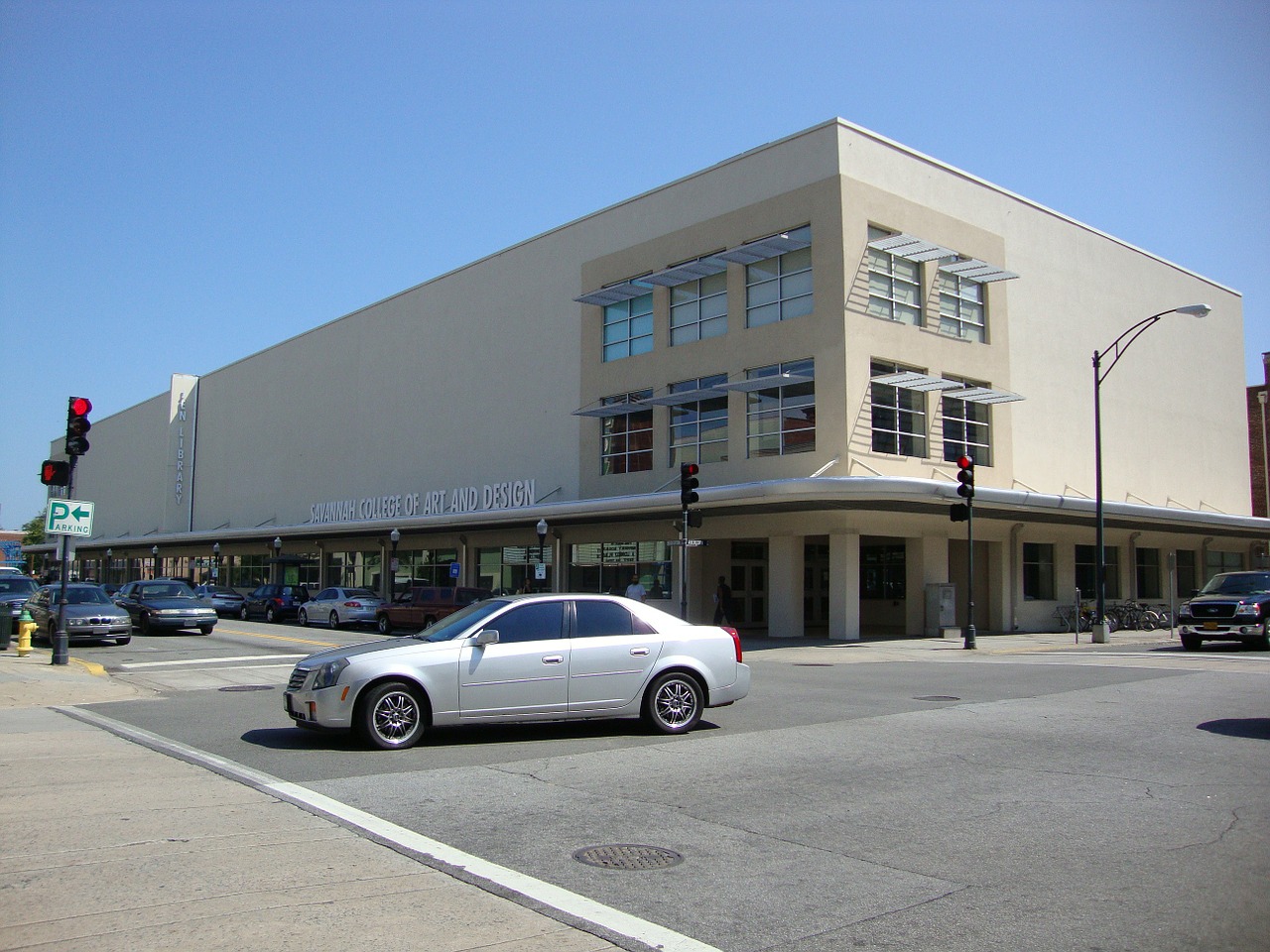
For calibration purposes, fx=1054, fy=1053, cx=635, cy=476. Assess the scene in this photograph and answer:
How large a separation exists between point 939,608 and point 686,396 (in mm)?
10025

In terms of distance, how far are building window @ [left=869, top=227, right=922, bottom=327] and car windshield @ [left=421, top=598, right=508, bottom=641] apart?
21.8 metres

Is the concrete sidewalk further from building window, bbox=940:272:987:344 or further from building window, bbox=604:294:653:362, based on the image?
building window, bbox=940:272:987:344

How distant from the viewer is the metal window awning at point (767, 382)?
98.5 feet

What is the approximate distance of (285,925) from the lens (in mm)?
5102

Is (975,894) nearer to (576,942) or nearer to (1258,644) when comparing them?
(576,942)

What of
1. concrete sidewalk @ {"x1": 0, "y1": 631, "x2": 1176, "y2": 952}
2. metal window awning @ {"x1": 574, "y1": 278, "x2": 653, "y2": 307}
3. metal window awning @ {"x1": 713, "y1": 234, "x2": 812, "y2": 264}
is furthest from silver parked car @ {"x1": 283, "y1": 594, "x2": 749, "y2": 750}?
metal window awning @ {"x1": 574, "y1": 278, "x2": 653, "y2": 307}

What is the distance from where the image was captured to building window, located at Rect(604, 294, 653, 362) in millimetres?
36188

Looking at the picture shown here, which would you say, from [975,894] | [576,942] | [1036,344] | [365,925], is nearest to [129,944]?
[365,925]

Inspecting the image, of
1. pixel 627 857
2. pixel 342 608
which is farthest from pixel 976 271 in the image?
pixel 627 857

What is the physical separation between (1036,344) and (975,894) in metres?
33.6

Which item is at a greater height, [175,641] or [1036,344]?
[1036,344]

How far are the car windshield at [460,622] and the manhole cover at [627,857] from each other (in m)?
4.53

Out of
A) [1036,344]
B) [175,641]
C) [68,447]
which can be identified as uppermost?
[1036,344]

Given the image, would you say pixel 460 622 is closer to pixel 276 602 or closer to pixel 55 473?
pixel 55 473
